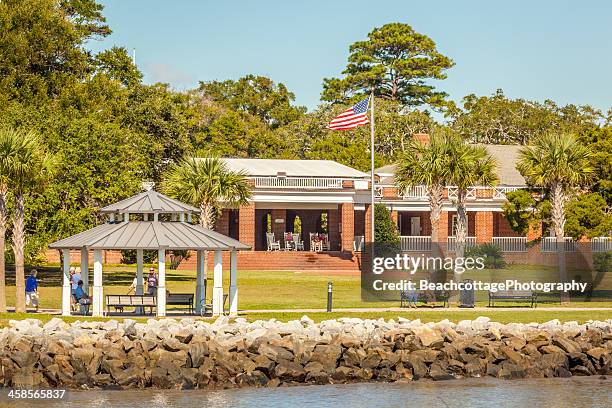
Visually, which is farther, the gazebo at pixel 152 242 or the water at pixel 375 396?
the gazebo at pixel 152 242

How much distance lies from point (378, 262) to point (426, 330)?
8.14 m

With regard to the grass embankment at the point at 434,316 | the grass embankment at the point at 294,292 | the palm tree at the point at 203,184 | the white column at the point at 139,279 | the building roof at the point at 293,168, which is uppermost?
the building roof at the point at 293,168

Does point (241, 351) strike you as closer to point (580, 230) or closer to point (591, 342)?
point (591, 342)

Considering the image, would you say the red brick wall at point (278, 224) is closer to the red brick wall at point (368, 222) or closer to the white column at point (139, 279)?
the red brick wall at point (368, 222)

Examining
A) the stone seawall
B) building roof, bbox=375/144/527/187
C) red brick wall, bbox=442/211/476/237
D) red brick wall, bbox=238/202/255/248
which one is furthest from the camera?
red brick wall, bbox=442/211/476/237

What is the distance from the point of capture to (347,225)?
221 feet

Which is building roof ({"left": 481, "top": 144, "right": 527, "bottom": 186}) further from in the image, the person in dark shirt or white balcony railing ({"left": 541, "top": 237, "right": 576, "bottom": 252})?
the person in dark shirt

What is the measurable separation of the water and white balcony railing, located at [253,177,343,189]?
1466 inches

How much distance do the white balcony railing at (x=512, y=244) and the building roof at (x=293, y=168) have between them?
9197 millimetres

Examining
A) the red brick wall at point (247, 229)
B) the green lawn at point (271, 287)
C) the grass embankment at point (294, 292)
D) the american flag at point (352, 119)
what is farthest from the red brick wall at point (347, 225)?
the american flag at point (352, 119)

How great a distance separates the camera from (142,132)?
208 feet

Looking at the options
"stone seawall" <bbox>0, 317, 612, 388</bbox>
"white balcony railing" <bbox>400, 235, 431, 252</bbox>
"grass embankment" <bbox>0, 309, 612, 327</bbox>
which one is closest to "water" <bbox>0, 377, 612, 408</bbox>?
"stone seawall" <bbox>0, 317, 612, 388</bbox>

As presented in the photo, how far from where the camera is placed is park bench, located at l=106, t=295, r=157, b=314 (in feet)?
120

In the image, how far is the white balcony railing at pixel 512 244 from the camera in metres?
59.5
